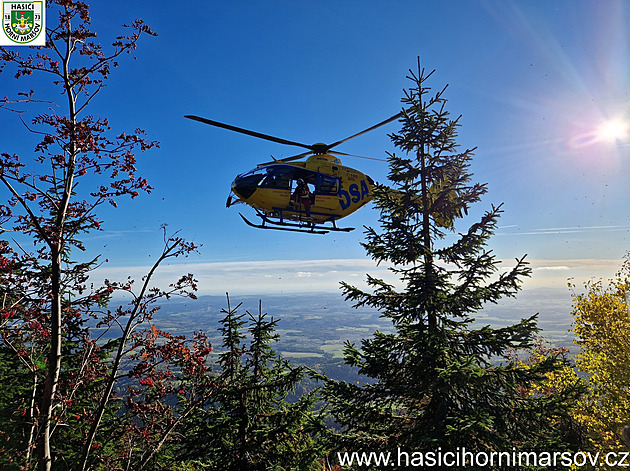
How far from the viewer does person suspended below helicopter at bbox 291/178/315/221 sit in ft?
53.3

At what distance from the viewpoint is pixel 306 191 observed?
643 inches

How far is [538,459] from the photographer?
6379 millimetres

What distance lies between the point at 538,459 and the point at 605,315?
477 inches

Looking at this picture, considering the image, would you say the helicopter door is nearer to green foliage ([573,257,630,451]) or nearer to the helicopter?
the helicopter

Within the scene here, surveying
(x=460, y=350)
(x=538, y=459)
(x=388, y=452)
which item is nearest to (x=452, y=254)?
(x=460, y=350)

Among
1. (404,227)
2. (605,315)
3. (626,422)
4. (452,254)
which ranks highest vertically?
(404,227)

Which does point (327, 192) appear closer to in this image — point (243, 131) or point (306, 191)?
point (306, 191)

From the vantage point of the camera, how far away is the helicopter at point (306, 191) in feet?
50.1

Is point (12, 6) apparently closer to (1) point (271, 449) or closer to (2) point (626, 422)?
(1) point (271, 449)

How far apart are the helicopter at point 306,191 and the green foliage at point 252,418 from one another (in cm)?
616

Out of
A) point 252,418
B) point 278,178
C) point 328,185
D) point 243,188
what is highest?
point 278,178

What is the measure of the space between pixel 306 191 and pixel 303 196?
326 mm

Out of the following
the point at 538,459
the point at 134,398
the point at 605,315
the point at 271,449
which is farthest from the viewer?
the point at 605,315

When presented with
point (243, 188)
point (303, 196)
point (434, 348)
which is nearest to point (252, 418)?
point (434, 348)
